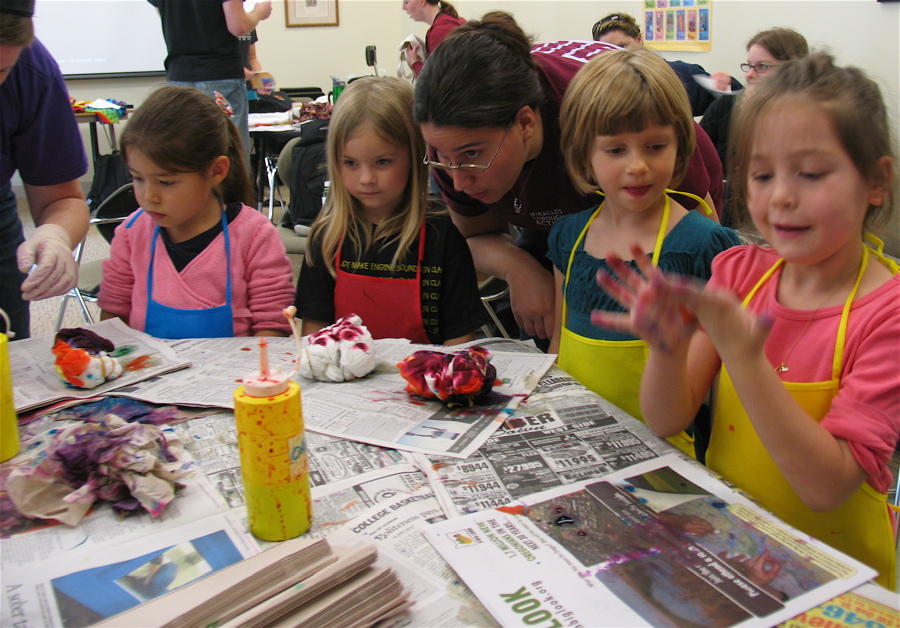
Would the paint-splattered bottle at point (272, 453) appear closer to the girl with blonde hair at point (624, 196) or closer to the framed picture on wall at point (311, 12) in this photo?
the girl with blonde hair at point (624, 196)

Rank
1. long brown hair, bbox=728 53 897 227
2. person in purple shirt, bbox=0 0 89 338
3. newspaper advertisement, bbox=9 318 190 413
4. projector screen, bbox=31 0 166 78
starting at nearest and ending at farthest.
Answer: long brown hair, bbox=728 53 897 227
newspaper advertisement, bbox=9 318 190 413
person in purple shirt, bbox=0 0 89 338
projector screen, bbox=31 0 166 78

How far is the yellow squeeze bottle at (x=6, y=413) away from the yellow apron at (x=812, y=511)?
40.9 inches

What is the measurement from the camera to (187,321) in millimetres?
1581

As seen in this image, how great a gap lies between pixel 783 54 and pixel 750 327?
2.82 metres

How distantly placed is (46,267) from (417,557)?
1.05m

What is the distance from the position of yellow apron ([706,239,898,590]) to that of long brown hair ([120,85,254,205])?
123 centimetres

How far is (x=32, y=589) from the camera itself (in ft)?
2.39

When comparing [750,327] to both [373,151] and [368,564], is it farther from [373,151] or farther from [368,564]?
[373,151]

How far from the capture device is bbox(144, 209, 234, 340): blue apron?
5.19ft

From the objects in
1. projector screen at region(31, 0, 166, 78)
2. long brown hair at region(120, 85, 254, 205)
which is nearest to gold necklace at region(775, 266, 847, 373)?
long brown hair at region(120, 85, 254, 205)

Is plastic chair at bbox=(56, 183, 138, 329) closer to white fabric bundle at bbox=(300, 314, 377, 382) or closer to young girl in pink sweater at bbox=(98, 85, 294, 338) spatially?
young girl in pink sweater at bbox=(98, 85, 294, 338)

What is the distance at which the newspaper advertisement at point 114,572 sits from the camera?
0.70 m

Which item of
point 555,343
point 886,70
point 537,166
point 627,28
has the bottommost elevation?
point 555,343

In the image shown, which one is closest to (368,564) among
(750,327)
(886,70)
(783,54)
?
(750,327)
